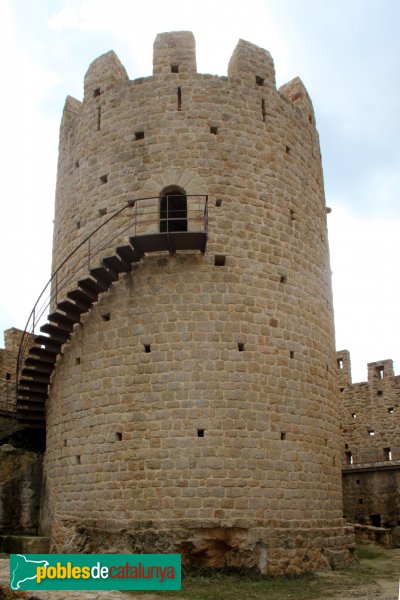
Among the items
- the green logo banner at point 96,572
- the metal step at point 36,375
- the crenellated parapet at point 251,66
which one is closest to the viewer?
the green logo banner at point 96,572

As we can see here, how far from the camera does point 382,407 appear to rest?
963 inches

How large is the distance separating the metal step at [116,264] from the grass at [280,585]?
5560 mm

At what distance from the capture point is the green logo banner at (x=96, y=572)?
8.48m

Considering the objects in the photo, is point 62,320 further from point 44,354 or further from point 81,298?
point 44,354

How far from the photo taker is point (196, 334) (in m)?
11.5

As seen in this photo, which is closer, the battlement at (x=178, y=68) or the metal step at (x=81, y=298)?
the metal step at (x=81, y=298)

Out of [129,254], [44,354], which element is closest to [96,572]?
[44,354]

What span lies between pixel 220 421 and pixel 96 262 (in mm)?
4259

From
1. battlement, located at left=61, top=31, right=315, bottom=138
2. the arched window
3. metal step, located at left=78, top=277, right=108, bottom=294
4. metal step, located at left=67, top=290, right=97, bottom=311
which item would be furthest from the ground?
battlement, located at left=61, top=31, right=315, bottom=138

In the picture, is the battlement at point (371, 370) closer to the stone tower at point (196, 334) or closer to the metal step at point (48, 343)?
the stone tower at point (196, 334)

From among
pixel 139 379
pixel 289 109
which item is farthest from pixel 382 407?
pixel 139 379

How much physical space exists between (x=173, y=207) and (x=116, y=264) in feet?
6.65

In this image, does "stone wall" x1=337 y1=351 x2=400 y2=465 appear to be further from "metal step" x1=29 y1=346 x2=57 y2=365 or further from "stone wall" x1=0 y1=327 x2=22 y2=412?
"metal step" x1=29 y1=346 x2=57 y2=365

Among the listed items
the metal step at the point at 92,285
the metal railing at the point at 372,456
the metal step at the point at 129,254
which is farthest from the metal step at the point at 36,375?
the metal railing at the point at 372,456
